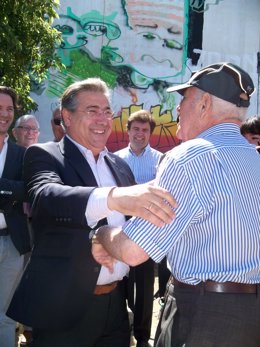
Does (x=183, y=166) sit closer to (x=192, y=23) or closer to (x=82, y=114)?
(x=82, y=114)

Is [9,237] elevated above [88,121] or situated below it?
below

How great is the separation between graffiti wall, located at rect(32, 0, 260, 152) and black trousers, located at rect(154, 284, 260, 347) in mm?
12105

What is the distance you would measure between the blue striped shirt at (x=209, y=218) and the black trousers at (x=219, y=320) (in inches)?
3.1

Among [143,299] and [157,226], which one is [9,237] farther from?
[157,226]

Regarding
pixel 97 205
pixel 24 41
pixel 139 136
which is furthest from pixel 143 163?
pixel 97 205

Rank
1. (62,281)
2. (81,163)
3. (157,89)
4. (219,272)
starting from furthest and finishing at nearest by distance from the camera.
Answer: (157,89), (81,163), (62,281), (219,272)

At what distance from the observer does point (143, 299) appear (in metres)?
4.55

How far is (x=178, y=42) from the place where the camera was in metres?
15.4

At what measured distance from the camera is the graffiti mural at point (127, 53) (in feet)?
47.3

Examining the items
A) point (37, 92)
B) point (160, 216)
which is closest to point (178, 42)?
point (37, 92)

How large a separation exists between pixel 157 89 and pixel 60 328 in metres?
13.0

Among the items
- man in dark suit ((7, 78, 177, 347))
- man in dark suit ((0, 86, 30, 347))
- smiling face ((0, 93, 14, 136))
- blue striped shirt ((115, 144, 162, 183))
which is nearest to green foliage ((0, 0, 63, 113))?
blue striped shirt ((115, 144, 162, 183))

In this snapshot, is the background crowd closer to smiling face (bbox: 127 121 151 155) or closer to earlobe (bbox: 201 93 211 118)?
earlobe (bbox: 201 93 211 118)

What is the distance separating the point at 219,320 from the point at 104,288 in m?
0.95
